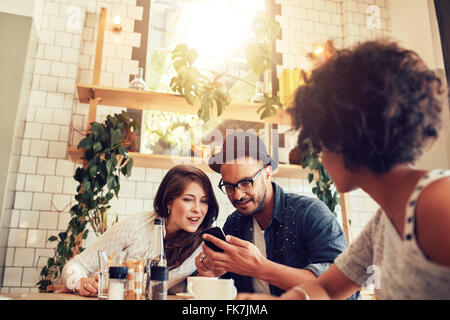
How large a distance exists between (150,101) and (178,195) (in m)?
1.10

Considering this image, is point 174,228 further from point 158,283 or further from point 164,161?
point 158,283

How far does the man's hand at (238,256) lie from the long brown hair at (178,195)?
0.54 m

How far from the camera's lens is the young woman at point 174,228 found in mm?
1890

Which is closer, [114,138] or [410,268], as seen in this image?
[410,268]

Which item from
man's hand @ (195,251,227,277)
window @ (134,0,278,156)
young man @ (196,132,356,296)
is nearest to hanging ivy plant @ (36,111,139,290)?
window @ (134,0,278,156)

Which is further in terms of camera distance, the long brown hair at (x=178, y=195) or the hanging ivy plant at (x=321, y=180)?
the hanging ivy plant at (x=321, y=180)

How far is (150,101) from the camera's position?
9.78 feet

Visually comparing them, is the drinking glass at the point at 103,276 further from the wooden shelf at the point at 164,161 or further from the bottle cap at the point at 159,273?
the wooden shelf at the point at 164,161

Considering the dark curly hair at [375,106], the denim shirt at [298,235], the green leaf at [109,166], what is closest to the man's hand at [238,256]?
the denim shirt at [298,235]

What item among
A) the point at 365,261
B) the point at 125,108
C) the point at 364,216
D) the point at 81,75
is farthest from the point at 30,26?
the point at 364,216

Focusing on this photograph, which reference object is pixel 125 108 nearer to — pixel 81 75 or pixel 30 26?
pixel 81 75

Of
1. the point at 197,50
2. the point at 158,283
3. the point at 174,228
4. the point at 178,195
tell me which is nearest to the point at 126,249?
the point at 174,228

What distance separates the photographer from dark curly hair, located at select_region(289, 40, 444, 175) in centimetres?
75

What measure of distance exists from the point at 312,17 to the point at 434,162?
6.17 ft
